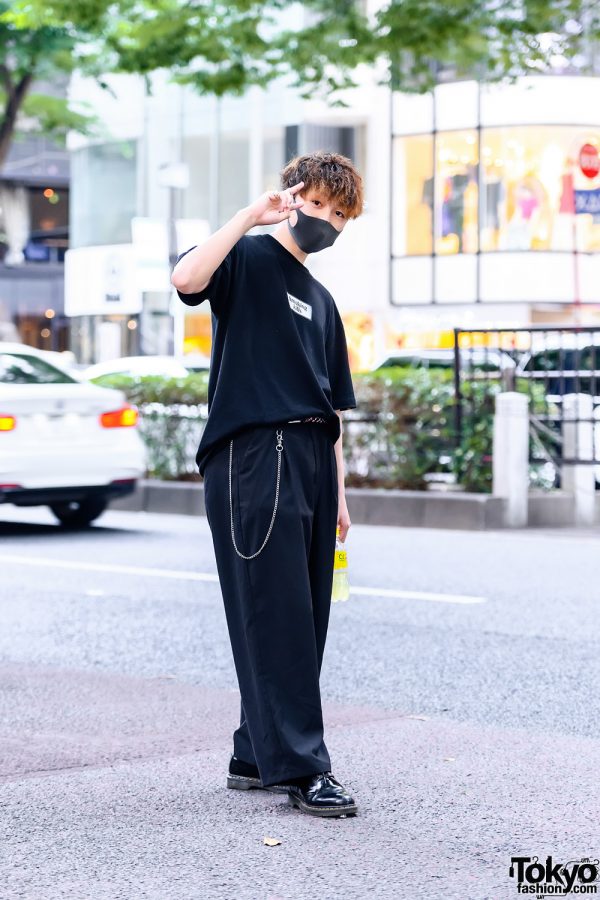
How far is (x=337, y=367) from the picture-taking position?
15.6ft

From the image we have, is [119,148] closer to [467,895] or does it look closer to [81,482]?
[81,482]

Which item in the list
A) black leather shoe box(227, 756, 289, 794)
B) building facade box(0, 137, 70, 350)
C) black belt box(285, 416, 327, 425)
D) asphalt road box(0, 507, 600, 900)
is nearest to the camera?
asphalt road box(0, 507, 600, 900)

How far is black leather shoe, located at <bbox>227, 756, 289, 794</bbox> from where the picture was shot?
4.70 meters

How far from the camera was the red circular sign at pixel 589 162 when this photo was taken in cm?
1792

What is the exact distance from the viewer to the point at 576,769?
5.01 meters

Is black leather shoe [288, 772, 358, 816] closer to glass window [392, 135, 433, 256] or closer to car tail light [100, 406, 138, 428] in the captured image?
car tail light [100, 406, 138, 428]

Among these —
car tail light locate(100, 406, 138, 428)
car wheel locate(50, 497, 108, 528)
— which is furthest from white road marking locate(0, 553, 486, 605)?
car wheel locate(50, 497, 108, 528)

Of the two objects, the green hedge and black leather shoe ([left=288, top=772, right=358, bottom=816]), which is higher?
the green hedge

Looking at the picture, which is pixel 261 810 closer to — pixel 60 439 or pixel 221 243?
pixel 221 243

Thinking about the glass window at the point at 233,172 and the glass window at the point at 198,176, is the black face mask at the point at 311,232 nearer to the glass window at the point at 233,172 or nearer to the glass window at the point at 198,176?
the glass window at the point at 233,172

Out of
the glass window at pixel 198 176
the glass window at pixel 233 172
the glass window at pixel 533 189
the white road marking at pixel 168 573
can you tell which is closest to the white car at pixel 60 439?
the white road marking at pixel 168 573

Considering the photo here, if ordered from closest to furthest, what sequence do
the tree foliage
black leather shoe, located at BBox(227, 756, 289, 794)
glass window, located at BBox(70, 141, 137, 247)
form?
black leather shoe, located at BBox(227, 756, 289, 794), the tree foliage, glass window, located at BBox(70, 141, 137, 247)

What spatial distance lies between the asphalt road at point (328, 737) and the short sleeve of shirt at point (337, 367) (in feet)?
3.61

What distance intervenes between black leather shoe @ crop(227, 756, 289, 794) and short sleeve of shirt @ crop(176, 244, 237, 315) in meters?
1.29
